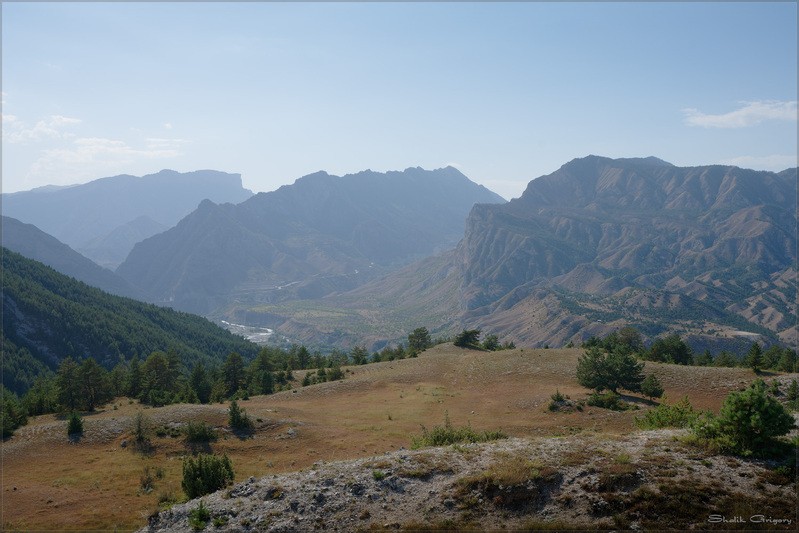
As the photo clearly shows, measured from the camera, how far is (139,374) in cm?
6316

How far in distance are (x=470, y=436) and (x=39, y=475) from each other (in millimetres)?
28873

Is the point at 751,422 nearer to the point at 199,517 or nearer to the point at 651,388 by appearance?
the point at 199,517

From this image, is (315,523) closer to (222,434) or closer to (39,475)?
(222,434)

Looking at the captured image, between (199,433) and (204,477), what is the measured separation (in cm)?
1407

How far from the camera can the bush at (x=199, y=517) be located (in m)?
18.3

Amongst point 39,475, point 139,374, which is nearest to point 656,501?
point 39,475

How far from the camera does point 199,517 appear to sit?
1872 centimetres

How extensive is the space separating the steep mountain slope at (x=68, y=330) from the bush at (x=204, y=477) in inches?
5433

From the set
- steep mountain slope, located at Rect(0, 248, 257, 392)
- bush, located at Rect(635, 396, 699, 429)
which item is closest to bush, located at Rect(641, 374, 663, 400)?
bush, located at Rect(635, 396, 699, 429)

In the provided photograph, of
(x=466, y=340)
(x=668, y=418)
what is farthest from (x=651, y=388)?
(x=466, y=340)

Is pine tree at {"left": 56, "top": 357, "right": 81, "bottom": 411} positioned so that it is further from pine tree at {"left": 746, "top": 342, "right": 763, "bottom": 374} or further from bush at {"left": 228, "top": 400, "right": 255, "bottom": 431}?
pine tree at {"left": 746, "top": 342, "right": 763, "bottom": 374}

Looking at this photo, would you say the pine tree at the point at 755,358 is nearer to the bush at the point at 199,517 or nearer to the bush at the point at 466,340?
the bush at the point at 466,340

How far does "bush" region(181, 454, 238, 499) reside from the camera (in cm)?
2211

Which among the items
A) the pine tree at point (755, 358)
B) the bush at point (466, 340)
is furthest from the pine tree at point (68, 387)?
the pine tree at point (755, 358)
